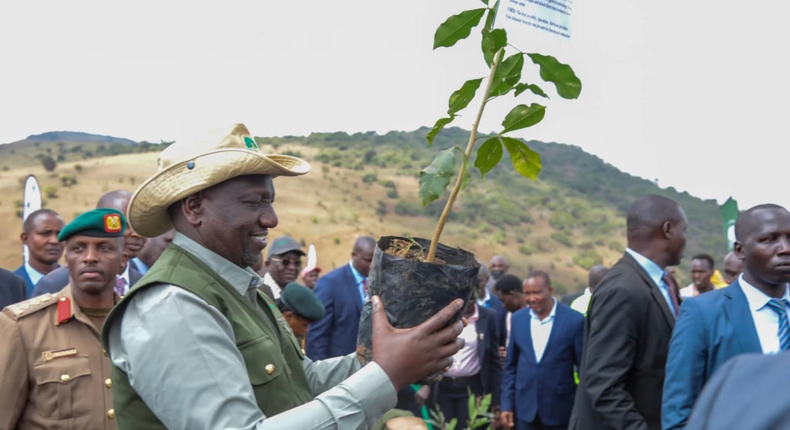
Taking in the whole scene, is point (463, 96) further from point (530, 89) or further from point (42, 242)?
point (42, 242)

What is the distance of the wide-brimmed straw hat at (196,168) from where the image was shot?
244 cm

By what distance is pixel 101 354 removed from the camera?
3895 millimetres

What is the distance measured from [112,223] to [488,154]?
2.45m

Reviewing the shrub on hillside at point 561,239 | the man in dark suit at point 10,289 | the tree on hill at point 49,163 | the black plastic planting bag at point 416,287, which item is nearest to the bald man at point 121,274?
the man in dark suit at point 10,289

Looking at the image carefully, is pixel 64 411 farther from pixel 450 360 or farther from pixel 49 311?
pixel 450 360

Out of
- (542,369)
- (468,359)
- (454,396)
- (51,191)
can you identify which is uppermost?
(542,369)

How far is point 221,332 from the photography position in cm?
221

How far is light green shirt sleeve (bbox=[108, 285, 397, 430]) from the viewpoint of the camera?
211 centimetres

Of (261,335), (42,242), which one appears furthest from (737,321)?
(42,242)

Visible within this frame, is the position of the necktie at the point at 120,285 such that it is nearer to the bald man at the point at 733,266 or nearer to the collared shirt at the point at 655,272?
the collared shirt at the point at 655,272

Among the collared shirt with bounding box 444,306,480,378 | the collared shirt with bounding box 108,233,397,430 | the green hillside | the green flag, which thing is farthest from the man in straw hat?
the green hillside

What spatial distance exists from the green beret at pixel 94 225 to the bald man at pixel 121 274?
368 mm

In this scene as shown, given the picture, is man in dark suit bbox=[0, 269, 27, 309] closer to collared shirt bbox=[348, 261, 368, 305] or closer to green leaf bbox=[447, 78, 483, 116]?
Result: collared shirt bbox=[348, 261, 368, 305]

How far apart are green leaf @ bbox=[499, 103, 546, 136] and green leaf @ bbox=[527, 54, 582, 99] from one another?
3.4 inches
